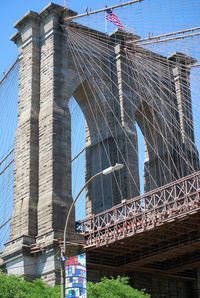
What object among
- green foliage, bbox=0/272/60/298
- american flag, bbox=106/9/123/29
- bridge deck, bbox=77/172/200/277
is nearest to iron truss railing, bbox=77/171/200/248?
bridge deck, bbox=77/172/200/277

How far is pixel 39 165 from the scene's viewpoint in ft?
140

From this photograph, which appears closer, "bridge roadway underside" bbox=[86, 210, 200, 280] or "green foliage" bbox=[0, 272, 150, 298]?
"green foliage" bbox=[0, 272, 150, 298]

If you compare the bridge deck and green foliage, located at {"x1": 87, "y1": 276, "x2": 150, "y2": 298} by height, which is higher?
the bridge deck

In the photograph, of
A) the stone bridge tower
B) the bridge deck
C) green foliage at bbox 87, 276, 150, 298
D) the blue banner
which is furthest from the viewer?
the stone bridge tower

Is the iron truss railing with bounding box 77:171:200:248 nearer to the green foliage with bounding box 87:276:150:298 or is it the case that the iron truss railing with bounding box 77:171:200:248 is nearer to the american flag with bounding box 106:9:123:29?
the green foliage with bounding box 87:276:150:298

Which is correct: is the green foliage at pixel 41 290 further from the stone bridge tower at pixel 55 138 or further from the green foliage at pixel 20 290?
the stone bridge tower at pixel 55 138

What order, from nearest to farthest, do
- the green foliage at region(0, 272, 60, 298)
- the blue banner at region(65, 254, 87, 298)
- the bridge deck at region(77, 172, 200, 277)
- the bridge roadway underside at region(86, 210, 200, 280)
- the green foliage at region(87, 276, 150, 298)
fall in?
the blue banner at region(65, 254, 87, 298) < the green foliage at region(0, 272, 60, 298) < the green foliage at region(87, 276, 150, 298) < the bridge deck at region(77, 172, 200, 277) < the bridge roadway underside at region(86, 210, 200, 280)

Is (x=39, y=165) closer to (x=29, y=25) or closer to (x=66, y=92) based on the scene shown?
(x=66, y=92)

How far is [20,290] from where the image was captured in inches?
1176

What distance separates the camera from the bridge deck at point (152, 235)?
110ft

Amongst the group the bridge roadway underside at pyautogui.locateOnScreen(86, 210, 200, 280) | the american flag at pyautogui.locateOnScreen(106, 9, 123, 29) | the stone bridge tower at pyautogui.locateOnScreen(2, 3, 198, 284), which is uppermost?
the american flag at pyautogui.locateOnScreen(106, 9, 123, 29)

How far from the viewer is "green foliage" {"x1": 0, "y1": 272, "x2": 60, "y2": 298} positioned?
95.9ft

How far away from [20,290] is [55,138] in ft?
48.2

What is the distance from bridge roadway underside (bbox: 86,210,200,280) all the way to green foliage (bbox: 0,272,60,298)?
6.39 m
